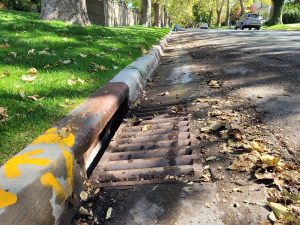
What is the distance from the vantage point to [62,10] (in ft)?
33.6

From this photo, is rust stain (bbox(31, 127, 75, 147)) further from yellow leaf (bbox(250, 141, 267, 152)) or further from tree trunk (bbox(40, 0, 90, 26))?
tree trunk (bbox(40, 0, 90, 26))

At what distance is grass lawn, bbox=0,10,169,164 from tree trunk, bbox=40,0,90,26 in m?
1.99

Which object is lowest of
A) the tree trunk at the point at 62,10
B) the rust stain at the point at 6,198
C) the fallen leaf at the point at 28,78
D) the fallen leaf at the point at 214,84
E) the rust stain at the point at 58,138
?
the fallen leaf at the point at 214,84

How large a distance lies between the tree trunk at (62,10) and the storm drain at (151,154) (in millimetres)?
7329

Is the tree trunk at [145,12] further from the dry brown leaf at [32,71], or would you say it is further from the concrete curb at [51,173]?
the concrete curb at [51,173]

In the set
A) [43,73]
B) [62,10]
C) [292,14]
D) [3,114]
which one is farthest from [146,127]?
[292,14]

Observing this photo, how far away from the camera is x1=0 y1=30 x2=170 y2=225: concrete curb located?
169 cm

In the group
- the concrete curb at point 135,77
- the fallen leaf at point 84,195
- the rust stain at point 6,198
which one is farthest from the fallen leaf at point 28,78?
the rust stain at point 6,198

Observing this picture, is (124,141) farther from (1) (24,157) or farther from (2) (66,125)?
(1) (24,157)

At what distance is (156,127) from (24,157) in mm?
1593

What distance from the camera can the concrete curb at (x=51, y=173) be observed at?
1689 millimetres

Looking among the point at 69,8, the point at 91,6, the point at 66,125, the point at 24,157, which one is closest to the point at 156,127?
the point at 66,125

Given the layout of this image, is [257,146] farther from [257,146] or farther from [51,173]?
[51,173]

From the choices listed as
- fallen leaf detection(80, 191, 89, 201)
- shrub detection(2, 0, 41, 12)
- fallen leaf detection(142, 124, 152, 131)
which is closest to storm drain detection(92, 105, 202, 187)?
fallen leaf detection(142, 124, 152, 131)
